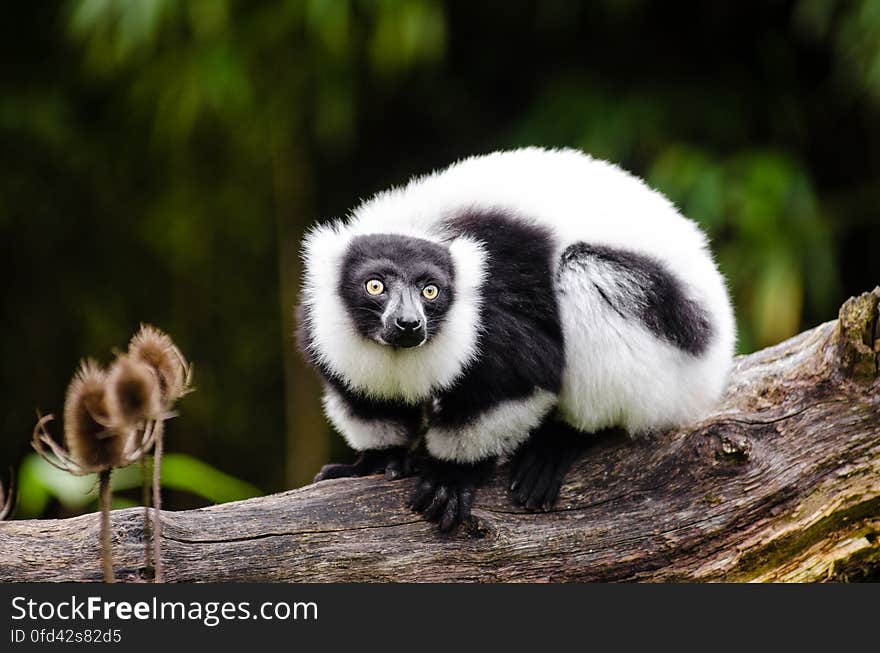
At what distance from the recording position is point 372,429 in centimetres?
371

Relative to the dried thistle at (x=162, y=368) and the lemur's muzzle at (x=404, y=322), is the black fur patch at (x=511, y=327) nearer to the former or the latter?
the lemur's muzzle at (x=404, y=322)

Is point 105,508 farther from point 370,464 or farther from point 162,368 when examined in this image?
point 370,464

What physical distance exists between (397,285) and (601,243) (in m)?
0.76

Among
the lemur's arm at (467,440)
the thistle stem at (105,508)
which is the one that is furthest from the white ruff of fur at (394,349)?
the thistle stem at (105,508)

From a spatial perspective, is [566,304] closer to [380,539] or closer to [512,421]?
[512,421]

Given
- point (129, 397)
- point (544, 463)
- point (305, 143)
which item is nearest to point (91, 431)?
point (129, 397)

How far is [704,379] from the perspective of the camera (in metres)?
3.62

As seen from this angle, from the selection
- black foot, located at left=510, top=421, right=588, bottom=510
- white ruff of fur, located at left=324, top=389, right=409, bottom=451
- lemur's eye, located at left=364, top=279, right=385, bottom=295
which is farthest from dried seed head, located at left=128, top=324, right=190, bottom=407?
black foot, located at left=510, top=421, right=588, bottom=510

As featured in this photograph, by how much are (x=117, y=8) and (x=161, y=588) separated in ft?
14.1

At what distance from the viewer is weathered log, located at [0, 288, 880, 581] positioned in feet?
10.6

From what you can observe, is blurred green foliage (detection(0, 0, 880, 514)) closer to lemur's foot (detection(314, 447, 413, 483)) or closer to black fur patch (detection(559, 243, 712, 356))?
black fur patch (detection(559, 243, 712, 356))

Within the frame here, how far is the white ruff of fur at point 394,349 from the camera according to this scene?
11.1ft

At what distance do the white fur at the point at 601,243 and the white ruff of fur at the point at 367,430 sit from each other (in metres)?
0.62

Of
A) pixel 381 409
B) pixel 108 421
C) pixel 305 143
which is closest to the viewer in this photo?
pixel 108 421
